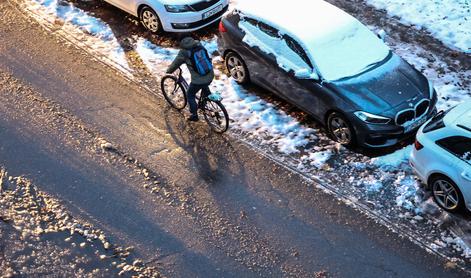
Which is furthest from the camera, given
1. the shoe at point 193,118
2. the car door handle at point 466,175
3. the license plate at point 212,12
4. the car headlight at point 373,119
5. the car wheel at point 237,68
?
the license plate at point 212,12

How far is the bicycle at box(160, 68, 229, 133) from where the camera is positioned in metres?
9.83

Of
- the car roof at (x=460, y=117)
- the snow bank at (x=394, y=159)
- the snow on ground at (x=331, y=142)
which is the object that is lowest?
the snow on ground at (x=331, y=142)

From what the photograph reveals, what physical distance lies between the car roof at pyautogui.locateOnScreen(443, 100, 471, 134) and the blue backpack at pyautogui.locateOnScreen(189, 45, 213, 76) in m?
3.86

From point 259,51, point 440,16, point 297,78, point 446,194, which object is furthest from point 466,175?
point 440,16

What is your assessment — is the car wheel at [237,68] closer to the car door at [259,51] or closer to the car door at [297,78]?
the car door at [259,51]

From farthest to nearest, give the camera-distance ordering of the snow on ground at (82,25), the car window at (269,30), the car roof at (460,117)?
1. the snow on ground at (82,25)
2. the car window at (269,30)
3. the car roof at (460,117)

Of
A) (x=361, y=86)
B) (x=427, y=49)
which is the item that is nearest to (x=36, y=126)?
(x=361, y=86)

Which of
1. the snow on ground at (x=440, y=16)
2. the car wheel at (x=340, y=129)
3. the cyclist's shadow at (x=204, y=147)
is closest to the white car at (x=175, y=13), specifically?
the cyclist's shadow at (x=204, y=147)

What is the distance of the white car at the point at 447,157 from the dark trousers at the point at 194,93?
3.60m

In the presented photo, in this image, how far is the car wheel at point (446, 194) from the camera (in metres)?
8.20

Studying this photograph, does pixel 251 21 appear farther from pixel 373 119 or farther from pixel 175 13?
pixel 373 119

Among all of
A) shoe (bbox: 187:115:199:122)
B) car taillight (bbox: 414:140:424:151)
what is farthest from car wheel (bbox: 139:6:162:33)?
car taillight (bbox: 414:140:424:151)

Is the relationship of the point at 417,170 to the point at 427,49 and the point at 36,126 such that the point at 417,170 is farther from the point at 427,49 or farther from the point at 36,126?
the point at 36,126

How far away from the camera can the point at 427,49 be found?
12.1m
